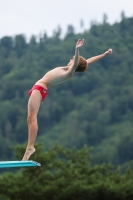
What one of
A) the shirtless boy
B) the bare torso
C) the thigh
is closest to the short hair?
the shirtless boy

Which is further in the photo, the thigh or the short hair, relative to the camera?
the short hair

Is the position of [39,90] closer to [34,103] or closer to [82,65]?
[34,103]

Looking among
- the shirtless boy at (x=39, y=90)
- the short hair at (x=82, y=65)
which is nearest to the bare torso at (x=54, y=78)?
the shirtless boy at (x=39, y=90)

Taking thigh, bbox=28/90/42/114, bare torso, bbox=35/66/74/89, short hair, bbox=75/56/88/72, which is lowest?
thigh, bbox=28/90/42/114

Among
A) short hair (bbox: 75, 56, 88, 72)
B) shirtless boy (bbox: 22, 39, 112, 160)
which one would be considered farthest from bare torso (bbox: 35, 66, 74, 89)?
short hair (bbox: 75, 56, 88, 72)

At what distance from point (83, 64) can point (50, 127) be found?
8431 centimetres

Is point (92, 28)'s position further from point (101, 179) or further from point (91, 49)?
point (101, 179)

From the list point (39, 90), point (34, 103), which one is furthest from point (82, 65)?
point (34, 103)

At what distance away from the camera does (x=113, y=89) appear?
339ft

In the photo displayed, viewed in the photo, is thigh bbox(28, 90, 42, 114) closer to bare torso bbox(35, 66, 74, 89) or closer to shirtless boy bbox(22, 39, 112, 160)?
shirtless boy bbox(22, 39, 112, 160)

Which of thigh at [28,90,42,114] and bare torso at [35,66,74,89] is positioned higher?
bare torso at [35,66,74,89]

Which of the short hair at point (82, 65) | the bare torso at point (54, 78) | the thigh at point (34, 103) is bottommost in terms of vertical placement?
the thigh at point (34, 103)

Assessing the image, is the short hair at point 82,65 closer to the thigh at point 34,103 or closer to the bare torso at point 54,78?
the bare torso at point 54,78

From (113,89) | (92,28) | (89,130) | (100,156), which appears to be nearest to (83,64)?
(100,156)
